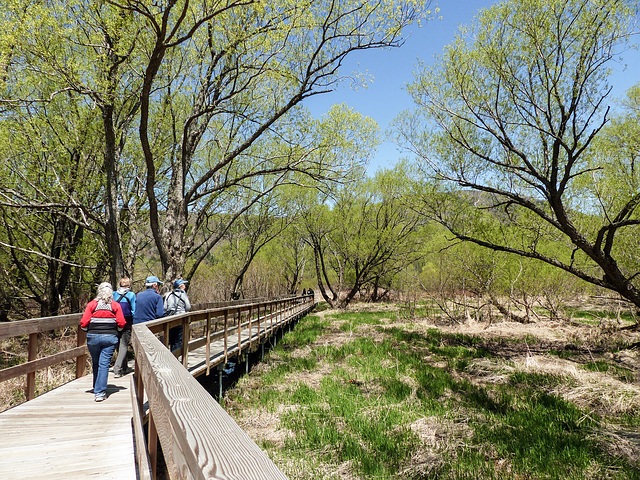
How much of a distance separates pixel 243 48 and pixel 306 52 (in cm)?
209

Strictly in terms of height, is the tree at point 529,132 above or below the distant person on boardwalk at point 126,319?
above

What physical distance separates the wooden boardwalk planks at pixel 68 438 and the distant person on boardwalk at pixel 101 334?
28cm

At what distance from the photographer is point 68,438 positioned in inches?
137

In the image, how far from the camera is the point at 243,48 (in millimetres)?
9531

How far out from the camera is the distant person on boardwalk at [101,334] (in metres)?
4.59

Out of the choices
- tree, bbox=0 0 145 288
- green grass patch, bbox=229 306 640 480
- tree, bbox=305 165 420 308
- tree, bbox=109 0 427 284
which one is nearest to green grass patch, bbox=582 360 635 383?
green grass patch, bbox=229 306 640 480

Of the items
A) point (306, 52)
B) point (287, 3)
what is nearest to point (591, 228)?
point (306, 52)

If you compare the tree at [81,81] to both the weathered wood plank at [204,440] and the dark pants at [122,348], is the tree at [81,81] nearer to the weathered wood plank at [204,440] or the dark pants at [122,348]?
the dark pants at [122,348]

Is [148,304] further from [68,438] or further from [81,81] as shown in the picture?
[81,81]

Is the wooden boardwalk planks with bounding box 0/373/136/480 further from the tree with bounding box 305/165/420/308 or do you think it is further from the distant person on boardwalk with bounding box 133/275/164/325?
the tree with bounding box 305/165/420/308

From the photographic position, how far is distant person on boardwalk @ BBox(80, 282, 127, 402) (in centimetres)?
459

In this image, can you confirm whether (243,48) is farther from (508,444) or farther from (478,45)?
(508,444)

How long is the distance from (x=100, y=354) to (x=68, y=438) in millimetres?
1240

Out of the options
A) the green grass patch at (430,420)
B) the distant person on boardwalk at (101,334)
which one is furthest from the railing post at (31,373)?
the green grass patch at (430,420)
